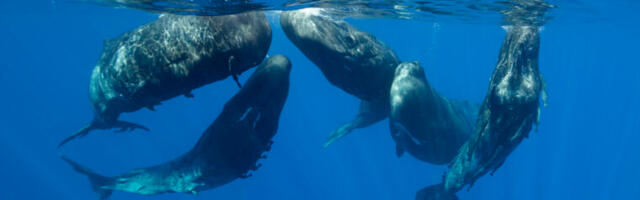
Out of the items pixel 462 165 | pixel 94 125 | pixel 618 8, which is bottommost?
pixel 462 165

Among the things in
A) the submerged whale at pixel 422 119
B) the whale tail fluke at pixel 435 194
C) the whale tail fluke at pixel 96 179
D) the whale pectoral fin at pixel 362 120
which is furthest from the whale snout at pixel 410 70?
the whale tail fluke at pixel 96 179

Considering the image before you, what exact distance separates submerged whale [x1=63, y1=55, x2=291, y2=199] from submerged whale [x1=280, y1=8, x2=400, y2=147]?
3.01 feet

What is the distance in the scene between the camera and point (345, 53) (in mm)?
8039

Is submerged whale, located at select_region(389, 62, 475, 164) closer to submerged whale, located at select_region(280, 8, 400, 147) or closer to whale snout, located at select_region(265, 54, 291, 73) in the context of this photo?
submerged whale, located at select_region(280, 8, 400, 147)

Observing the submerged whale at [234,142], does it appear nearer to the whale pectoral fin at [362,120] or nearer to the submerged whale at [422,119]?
the submerged whale at [422,119]

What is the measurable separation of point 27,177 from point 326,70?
5309 cm

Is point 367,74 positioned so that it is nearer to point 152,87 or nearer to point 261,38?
point 261,38

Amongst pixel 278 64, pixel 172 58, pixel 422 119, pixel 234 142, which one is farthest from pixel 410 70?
pixel 172 58

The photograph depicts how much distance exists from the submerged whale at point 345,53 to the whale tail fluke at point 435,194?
7.27ft

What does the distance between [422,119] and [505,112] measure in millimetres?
2005

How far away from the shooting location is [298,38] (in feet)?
26.7

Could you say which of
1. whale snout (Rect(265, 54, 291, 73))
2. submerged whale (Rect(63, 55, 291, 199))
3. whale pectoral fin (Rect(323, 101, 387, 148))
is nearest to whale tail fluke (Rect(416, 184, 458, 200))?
whale pectoral fin (Rect(323, 101, 387, 148))

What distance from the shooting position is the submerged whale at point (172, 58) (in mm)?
6258

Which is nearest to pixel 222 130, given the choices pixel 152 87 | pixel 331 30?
pixel 152 87
